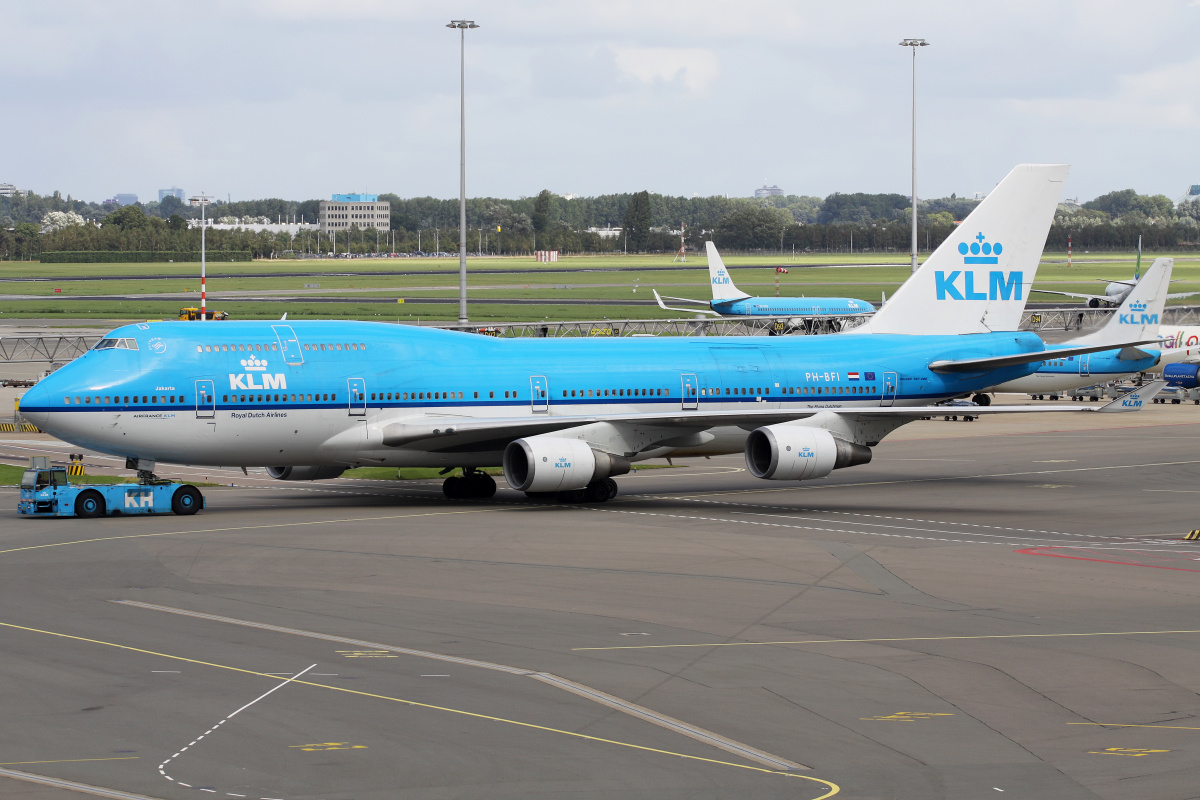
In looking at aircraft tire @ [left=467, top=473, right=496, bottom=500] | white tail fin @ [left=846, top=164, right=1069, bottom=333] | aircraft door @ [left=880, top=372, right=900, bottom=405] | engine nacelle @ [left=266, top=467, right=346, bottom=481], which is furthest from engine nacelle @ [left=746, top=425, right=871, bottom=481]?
engine nacelle @ [left=266, top=467, right=346, bottom=481]

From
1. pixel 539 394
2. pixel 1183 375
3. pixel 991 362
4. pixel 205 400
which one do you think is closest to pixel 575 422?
pixel 539 394

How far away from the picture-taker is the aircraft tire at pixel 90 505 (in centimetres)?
3438

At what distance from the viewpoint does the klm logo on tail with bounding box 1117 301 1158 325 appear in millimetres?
55781

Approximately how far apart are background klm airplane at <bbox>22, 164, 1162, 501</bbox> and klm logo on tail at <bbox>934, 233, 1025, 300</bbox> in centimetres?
186

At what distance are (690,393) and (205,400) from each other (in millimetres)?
13475

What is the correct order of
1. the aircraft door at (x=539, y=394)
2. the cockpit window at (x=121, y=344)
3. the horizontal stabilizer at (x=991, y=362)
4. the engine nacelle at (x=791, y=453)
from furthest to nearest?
the horizontal stabilizer at (x=991, y=362) < the aircraft door at (x=539, y=394) < the engine nacelle at (x=791, y=453) < the cockpit window at (x=121, y=344)

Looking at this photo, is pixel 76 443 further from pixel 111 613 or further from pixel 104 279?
pixel 104 279

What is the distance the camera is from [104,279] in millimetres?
185625

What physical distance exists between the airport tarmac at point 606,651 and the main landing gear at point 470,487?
4.93 ft

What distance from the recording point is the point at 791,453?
120 ft

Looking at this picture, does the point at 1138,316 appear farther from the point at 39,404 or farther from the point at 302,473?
the point at 39,404

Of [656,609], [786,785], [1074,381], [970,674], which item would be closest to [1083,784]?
[786,785]

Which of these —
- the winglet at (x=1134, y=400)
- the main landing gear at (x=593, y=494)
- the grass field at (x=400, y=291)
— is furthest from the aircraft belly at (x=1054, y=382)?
the grass field at (x=400, y=291)

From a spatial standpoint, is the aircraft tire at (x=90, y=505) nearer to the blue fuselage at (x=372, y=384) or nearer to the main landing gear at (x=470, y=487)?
the blue fuselage at (x=372, y=384)
